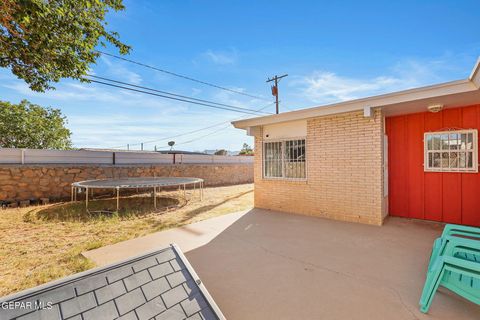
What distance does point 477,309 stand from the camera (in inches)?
89.5

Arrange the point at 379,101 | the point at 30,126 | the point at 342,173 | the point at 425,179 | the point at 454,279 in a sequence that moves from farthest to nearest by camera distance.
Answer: the point at 30,126
the point at 342,173
the point at 425,179
the point at 379,101
the point at 454,279

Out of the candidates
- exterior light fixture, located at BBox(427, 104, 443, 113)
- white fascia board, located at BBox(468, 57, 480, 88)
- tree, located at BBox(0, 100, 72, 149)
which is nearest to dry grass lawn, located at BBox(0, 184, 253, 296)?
exterior light fixture, located at BBox(427, 104, 443, 113)

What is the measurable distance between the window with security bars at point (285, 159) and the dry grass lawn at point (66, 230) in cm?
161

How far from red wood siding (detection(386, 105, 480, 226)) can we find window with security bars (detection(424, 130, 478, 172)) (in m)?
0.11

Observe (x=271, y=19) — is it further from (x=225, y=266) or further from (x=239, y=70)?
(x=225, y=266)

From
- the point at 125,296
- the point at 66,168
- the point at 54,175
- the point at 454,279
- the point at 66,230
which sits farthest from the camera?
the point at 66,168

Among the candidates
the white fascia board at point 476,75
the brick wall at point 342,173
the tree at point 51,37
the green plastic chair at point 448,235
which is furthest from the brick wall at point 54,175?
the white fascia board at point 476,75

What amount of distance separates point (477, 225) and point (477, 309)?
3664 millimetres

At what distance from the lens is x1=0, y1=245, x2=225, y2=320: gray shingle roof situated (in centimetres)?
103

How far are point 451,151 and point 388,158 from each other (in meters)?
1.19

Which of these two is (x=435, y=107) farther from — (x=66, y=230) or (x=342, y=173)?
(x=66, y=230)

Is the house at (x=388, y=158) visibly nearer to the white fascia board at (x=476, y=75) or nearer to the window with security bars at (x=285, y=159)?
the window with security bars at (x=285, y=159)

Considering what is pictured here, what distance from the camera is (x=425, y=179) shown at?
17.5ft

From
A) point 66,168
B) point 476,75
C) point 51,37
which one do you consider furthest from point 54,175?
point 476,75
